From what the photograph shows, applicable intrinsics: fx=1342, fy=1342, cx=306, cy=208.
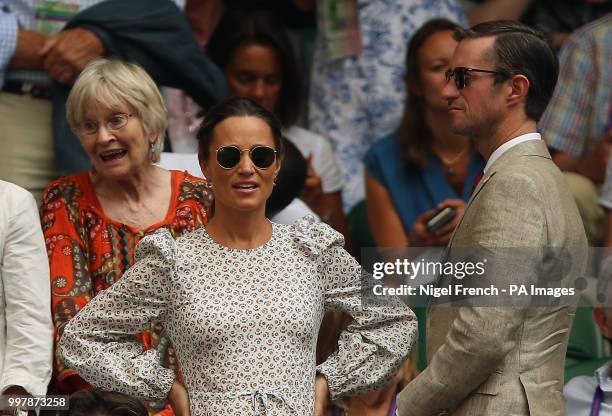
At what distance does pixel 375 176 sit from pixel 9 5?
182cm

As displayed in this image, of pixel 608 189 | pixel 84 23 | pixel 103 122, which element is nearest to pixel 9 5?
pixel 84 23

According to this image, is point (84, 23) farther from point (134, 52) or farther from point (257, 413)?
point (257, 413)

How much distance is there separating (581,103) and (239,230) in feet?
10.6

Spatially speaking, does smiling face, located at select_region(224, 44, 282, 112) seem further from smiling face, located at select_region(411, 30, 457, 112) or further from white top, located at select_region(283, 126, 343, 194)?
smiling face, located at select_region(411, 30, 457, 112)

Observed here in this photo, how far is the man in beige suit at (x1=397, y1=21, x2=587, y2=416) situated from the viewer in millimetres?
3824

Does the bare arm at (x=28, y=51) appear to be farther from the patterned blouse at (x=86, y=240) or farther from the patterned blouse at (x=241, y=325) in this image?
the patterned blouse at (x=241, y=325)

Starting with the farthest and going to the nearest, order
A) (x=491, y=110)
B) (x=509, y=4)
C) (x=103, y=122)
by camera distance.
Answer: (x=509, y=4)
(x=103, y=122)
(x=491, y=110)

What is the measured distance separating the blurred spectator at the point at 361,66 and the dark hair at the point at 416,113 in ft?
1.35

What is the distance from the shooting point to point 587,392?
4.86 m

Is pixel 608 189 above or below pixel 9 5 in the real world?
below

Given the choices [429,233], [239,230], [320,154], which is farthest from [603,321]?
[320,154]

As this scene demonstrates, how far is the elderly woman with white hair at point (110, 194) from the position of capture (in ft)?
14.6

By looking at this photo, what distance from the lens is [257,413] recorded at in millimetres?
3811

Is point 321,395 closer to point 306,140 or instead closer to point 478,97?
point 478,97
